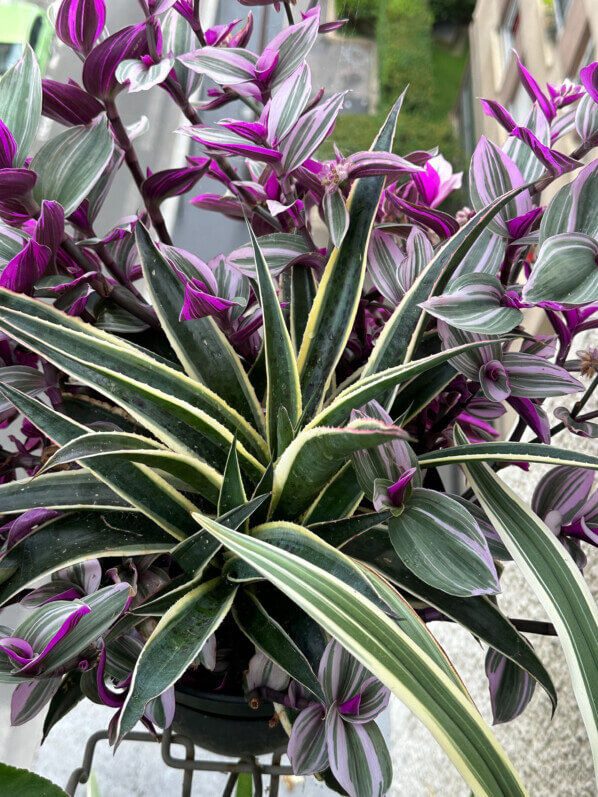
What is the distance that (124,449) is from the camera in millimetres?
279

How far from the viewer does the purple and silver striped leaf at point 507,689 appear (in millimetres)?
338

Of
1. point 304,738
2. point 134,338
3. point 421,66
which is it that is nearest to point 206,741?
point 304,738

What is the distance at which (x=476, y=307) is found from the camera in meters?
0.30

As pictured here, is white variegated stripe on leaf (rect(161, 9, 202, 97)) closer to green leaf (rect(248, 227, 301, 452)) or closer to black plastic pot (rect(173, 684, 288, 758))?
green leaf (rect(248, 227, 301, 452))

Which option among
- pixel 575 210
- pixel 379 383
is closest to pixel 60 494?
pixel 379 383

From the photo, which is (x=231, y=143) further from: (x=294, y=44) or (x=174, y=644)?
(x=174, y=644)

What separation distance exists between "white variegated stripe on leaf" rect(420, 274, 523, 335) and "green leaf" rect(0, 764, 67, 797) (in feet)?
0.77

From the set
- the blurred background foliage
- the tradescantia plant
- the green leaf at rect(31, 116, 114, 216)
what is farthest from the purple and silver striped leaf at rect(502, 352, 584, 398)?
the blurred background foliage

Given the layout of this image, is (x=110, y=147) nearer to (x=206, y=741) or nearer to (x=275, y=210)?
(x=275, y=210)

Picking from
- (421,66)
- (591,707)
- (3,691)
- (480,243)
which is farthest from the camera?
(421,66)

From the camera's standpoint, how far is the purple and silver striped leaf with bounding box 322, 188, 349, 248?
32 cm

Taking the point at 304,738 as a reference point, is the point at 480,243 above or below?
above

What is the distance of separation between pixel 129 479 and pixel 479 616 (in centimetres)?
16

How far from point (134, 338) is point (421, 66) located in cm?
730
